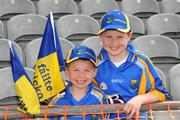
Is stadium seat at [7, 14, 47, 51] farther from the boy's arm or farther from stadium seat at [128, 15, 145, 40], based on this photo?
the boy's arm

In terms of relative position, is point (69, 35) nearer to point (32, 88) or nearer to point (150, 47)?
point (150, 47)

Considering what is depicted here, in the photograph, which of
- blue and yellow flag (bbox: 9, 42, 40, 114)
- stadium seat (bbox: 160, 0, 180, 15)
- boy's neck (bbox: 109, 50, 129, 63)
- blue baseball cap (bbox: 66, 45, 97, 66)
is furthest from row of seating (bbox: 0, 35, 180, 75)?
blue and yellow flag (bbox: 9, 42, 40, 114)

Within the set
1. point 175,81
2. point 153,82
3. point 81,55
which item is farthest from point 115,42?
point 175,81

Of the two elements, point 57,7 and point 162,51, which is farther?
point 57,7

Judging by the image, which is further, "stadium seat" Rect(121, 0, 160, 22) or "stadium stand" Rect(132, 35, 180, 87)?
"stadium seat" Rect(121, 0, 160, 22)

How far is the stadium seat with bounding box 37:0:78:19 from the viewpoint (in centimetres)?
523

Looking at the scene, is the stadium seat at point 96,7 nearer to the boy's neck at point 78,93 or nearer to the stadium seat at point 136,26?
the stadium seat at point 136,26

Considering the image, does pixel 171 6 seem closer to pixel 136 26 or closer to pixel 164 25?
pixel 164 25

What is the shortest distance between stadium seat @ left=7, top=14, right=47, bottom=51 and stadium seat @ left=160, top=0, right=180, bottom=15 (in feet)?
5.57

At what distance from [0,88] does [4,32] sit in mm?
1141

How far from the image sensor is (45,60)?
2.61 metres

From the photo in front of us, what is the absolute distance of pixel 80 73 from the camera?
2730 mm

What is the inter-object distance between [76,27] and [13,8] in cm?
83

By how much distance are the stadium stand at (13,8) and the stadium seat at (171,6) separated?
1701mm
